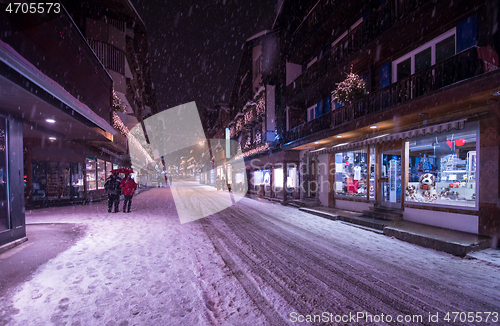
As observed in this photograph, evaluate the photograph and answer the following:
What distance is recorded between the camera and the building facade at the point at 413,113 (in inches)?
246

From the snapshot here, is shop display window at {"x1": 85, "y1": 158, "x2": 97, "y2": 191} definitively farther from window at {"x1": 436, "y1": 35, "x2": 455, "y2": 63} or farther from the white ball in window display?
window at {"x1": 436, "y1": 35, "x2": 455, "y2": 63}

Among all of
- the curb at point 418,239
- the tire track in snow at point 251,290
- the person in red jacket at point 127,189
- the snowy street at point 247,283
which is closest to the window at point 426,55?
the curb at point 418,239

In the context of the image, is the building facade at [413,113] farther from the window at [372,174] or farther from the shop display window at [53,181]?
the shop display window at [53,181]

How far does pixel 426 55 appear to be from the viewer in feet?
29.2

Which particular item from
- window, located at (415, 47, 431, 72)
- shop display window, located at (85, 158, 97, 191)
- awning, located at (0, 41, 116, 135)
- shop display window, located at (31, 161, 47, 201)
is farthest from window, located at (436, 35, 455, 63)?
shop display window, located at (31, 161, 47, 201)

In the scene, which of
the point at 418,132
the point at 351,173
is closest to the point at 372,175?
the point at 351,173

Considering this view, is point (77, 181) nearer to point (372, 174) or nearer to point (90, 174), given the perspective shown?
point (90, 174)

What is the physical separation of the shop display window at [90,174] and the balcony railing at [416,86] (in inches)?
653

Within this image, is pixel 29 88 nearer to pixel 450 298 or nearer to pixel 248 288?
pixel 248 288

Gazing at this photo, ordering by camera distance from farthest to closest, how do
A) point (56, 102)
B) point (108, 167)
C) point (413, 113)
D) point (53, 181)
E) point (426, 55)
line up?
point (108, 167) < point (53, 181) < point (426, 55) < point (413, 113) < point (56, 102)

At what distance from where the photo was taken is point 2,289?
11.8 feet

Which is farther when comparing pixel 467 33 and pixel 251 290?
pixel 467 33

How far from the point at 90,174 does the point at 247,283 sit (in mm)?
17515

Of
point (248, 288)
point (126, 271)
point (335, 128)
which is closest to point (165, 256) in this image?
point (126, 271)
